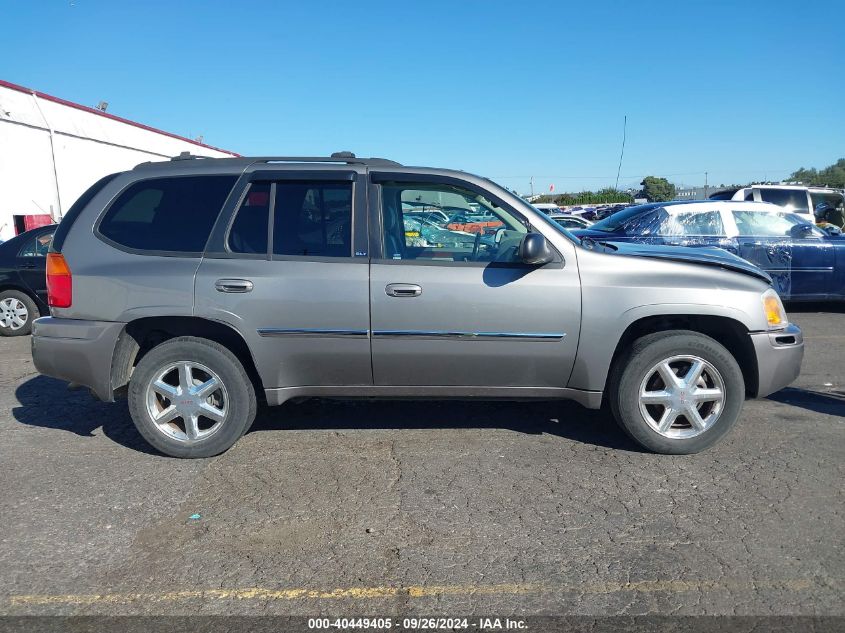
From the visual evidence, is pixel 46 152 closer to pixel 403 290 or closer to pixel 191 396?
pixel 191 396

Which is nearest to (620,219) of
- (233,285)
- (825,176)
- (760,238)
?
(760,238)

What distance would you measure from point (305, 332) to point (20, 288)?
6.49 meters

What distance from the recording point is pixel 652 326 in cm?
444

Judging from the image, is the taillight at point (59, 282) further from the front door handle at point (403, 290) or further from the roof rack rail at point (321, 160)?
the front door handle at point (403, 290)

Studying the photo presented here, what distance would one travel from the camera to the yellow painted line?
2.88 metres

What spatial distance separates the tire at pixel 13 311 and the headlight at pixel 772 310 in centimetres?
861

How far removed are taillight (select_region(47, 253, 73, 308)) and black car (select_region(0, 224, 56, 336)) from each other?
502 centimetres

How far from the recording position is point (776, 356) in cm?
429

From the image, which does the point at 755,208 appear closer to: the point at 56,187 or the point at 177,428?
the point at 177,428

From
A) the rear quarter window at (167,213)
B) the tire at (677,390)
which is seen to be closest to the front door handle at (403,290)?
the rear quarter window at (167,213)

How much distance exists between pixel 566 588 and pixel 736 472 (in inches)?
69.5

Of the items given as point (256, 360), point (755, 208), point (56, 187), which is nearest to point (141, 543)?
point (256, 360)

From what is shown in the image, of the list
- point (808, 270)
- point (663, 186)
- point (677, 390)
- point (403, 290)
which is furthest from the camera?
point (663, 186)

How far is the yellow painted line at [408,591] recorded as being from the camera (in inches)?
113
